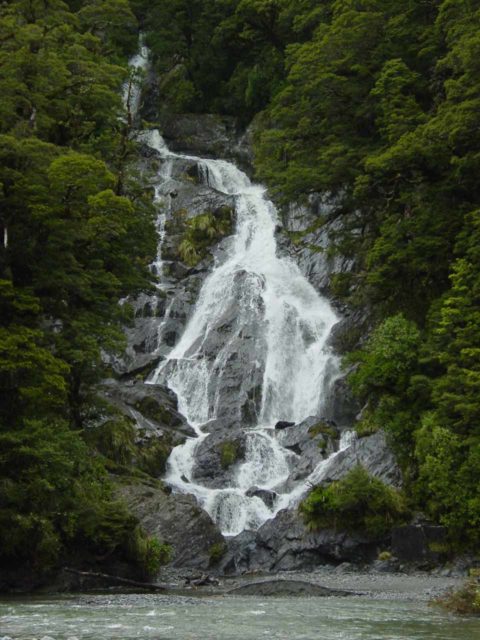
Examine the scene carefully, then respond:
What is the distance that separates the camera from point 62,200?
21156 mm

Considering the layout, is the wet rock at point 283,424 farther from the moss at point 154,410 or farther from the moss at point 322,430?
the moss at point 154,410

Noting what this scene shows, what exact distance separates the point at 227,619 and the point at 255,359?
21450mm

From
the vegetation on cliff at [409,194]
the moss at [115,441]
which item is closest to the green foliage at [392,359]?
the vegetation on cliff at [409,194]

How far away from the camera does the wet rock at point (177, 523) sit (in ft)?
69.7

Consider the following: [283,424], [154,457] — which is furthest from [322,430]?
[154,457]

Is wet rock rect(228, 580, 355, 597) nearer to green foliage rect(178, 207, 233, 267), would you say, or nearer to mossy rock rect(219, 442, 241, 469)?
mossy rock rect(219, 442, 241, 469)

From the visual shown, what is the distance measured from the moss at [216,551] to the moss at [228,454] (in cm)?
515

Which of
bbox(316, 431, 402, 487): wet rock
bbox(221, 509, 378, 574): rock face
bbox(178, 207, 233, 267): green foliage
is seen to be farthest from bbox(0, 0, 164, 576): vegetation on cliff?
bbox(178, 207, 233, 267): green foliage

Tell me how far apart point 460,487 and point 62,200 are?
498 inches

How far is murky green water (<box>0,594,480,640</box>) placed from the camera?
33.8 ft

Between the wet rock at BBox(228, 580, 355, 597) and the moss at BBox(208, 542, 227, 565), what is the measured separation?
5.29 m

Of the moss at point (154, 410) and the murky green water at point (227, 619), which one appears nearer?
the murky green water at point (227, 619)

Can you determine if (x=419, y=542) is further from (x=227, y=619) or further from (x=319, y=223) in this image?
(x=319, y=223)

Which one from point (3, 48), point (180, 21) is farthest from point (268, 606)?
point (180, 21)
